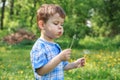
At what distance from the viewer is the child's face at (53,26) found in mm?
3872

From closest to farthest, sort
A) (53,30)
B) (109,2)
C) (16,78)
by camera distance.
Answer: (53,30)
(16,78)
(109,2)

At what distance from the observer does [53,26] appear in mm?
3889

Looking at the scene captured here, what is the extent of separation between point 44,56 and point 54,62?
0.19 metres

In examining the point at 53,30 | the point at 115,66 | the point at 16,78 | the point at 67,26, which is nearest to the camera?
the point at 53,30

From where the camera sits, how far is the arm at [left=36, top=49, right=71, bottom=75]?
11.9ft

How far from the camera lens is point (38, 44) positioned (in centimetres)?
391

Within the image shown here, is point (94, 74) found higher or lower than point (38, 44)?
lower

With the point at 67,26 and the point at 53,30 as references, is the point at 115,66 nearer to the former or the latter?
the point at 53,30

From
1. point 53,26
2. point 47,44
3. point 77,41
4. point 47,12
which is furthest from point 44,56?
point 77,41

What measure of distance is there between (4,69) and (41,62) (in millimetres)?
6399

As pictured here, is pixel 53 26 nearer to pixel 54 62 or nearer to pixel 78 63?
pixel 54 62

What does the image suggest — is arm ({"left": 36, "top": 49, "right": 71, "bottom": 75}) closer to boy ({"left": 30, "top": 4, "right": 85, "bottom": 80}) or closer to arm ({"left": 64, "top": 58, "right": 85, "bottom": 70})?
boy ({"left": 30, "top": 4, "right": 85, "bottom": 80})

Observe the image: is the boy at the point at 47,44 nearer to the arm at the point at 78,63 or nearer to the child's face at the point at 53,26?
the child's face at the point at 53,26

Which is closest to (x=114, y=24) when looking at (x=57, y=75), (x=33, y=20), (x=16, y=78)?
(x=33, y=20)
